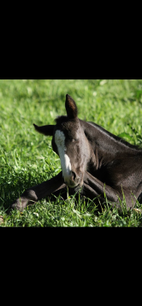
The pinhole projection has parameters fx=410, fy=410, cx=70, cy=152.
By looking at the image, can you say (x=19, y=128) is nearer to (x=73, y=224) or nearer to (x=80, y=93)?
(x=80, y=93)

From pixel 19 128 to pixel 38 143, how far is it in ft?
2.65

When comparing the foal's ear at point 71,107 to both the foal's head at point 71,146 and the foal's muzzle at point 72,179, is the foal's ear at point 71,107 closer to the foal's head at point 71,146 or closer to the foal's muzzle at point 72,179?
the foal's head at point 71,146

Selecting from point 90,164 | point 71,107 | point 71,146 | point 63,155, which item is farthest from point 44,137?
point 63,155

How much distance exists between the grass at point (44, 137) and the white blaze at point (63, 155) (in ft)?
1.40

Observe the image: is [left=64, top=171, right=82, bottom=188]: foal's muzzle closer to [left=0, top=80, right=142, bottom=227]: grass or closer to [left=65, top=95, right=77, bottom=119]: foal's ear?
[left=0, top=80, right=142, bottom=227]: grass

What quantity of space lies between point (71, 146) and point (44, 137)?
2801mm

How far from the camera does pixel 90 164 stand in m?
4.72

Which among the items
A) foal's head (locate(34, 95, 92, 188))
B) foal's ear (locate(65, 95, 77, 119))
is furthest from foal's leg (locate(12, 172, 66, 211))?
foal's ear (locate(65, 95, 77, 119))

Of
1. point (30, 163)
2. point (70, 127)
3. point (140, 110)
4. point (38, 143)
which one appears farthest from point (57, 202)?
point (140, 110)

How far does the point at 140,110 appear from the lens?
311 inches

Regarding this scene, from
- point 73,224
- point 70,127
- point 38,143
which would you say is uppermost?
point 70,127

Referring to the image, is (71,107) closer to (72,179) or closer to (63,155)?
(63,155)

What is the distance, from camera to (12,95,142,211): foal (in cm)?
415

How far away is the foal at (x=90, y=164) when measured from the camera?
4148 mm
